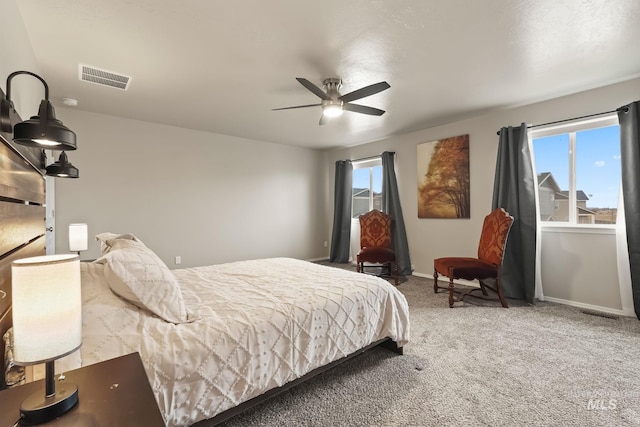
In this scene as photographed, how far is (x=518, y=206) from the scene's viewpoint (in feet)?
11.7

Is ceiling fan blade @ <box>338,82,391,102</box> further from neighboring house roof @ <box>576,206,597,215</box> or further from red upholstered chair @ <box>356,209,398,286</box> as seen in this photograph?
neighboring house roof @ <box>576,206,597,215</box>

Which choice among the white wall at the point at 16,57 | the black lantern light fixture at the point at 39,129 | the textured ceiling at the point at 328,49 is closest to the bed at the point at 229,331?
the black lantern light fixture at the point at 39,129

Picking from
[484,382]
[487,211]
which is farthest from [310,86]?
[487,211]

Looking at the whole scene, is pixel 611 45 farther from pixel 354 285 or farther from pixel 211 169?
pixel 211 169

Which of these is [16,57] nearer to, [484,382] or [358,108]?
[358,108]

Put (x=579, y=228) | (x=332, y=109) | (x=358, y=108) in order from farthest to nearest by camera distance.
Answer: (x=579, y=228) < (x=358, y=108) < (x=332, y=109)

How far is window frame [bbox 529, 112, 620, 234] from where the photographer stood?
10.2 feet

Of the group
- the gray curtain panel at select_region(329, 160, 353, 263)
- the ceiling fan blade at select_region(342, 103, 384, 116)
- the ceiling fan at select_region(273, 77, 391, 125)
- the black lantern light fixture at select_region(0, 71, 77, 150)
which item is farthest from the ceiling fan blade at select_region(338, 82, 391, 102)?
the gray curtain panel at select_region(329, 160, 353, 263)

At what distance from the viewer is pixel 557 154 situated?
11.4 feet

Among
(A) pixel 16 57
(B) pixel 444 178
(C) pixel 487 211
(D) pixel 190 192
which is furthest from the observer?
(D) pixel 190 192

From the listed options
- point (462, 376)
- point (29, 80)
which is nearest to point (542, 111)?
point (462, 376)

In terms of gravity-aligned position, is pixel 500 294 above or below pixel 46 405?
below

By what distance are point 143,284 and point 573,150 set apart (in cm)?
456

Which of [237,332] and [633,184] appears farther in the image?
[633,184]
